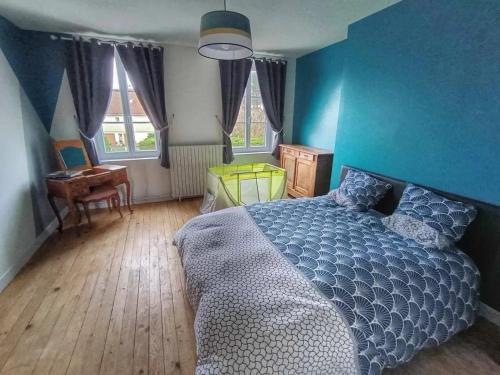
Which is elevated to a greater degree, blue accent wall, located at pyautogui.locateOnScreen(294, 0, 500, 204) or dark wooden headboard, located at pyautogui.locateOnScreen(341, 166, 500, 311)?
blue accent wall, located at pyautogui.locateOnScreen(294, 0, 500, 204)

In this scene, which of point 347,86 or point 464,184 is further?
point 347,86

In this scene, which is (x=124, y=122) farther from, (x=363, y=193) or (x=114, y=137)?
(x=363, y=193)

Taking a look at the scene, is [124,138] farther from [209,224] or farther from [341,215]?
[341,215]

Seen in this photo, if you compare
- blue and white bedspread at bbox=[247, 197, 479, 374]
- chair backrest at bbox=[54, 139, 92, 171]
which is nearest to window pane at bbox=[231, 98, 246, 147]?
chair backrest at bbox=[54, 139, 92, 171]

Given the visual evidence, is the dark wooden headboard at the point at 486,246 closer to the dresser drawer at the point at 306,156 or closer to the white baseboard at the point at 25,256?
the dresser drawer at the point at 306,156

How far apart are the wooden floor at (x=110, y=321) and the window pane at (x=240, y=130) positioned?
92.7 inches

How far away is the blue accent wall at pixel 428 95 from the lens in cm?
164

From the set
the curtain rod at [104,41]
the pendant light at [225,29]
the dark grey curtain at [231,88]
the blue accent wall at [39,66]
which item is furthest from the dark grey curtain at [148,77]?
the pendant light at [225,29]

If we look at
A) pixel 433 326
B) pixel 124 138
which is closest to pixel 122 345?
pixel 433 326

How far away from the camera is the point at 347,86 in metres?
2.77

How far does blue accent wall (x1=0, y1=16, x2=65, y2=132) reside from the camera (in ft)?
8.71

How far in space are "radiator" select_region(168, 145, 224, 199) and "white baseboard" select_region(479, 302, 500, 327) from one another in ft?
11.4

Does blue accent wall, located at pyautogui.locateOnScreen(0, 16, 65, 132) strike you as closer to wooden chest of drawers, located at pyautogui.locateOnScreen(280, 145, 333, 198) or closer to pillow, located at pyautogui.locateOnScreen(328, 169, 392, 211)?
wooden chest of drawers, located at pyautogui.locateOnScreen(280, 145, 333, 198)

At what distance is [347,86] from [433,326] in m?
2.41
